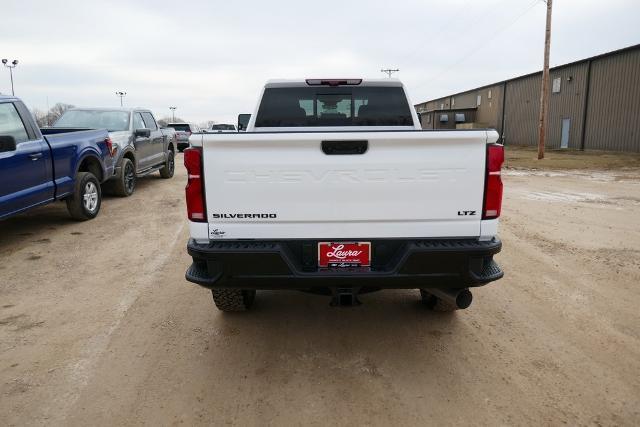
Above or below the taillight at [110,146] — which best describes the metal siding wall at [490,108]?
above

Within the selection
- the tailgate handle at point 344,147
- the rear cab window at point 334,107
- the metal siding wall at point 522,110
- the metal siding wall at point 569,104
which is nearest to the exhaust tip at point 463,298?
the tailgate handle at point 344,147

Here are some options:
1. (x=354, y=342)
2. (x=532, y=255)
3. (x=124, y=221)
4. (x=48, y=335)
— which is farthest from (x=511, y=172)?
(x=48, y=335)

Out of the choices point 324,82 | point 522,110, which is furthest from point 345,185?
point 522,110

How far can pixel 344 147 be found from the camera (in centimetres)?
303

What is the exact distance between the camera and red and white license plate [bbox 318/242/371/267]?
311cm

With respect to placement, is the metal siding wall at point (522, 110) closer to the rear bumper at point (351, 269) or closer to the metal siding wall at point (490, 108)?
the metal siding wall at point (490, 108)

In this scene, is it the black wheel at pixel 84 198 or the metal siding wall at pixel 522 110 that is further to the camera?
the metal siding wall at pixel 522 110

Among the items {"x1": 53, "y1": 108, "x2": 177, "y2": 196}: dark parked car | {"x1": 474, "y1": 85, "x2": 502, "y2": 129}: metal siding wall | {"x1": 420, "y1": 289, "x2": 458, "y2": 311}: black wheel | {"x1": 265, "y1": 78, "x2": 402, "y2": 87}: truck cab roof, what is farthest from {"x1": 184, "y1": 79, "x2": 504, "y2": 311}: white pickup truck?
{"x1": 474, "y1": 85, "x2": 502, "y2": 129}: metal siding wall

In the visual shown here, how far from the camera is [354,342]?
12.2 ft

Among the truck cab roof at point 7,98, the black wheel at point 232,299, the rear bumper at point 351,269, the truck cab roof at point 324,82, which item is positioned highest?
the truck cab roof at point 324,82

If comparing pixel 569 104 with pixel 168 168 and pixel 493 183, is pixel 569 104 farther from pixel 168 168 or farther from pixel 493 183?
pixel 493 183

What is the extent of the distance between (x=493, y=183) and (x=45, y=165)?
6.17m

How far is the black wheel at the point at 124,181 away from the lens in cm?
1025

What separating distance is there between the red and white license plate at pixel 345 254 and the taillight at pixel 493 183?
783 mm
